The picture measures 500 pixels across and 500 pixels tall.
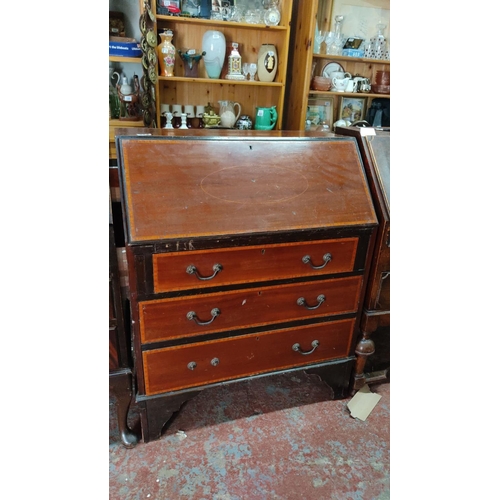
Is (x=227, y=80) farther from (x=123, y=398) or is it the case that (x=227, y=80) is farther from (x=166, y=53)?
(x=123, y=398)

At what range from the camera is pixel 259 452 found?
142cm

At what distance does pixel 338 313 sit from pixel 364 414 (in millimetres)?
497

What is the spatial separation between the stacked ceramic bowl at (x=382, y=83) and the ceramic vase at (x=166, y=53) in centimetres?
148

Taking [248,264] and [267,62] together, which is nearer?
[248,264]

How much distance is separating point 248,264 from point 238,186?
0.26m

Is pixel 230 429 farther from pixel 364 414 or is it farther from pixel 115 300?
pixel 115 300

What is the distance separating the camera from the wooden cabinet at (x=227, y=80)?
2332mm

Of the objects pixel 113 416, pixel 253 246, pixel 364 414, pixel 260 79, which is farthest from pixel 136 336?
pixel 260 79

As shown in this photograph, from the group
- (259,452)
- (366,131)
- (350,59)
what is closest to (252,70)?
(350,59)

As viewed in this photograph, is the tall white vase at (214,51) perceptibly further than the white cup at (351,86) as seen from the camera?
No

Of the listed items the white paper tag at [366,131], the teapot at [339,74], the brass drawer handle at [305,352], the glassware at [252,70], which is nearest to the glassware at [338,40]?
the teapot at [339,74]

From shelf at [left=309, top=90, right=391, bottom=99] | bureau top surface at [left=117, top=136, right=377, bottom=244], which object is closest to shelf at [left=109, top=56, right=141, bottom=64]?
shelf at [left=309, top=90, right=391, bottom=99]

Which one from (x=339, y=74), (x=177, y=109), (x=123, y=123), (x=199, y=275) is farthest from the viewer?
(x=339, y=74)

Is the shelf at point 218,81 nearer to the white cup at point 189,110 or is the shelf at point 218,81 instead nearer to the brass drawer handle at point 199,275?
the white cup at point 189,110
